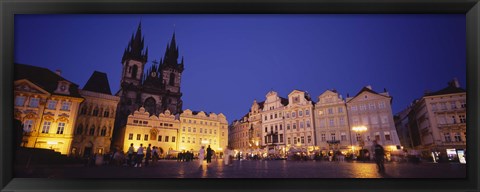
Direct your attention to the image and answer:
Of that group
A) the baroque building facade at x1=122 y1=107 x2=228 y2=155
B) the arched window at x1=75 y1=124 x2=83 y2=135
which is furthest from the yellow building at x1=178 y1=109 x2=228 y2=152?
Answer: the arched window at x1=75 y1=124 x2=83 y2=135

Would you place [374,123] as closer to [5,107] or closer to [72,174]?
[72,174]

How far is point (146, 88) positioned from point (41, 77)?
41.0 ft

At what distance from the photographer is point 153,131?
9.98 meters

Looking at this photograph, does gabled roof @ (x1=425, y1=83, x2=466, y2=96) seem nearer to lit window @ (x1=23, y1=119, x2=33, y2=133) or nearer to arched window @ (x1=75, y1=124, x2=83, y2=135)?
arched window @ (x1=75, y1=124, x2=83, y2=135)

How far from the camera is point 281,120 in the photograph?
15.2 meters

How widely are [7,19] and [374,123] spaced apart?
11487 millimetres

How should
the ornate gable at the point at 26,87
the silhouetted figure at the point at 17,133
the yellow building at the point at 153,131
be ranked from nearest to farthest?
the silhouetted figure at the point at 17,133 → the ornate gable at the point at 26,87 → the yellow building at the point at 153,131

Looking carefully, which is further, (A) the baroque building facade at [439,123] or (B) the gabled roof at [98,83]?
(B) the gabled roof at [98,83]

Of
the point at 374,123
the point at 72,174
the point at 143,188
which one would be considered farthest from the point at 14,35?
the point at 374,123

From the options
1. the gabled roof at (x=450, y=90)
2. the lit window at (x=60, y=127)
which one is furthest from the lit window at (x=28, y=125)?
the gabled roof at (x=450, y=90)

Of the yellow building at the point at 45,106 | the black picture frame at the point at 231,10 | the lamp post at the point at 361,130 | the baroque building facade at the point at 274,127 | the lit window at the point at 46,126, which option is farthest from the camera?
the baroque building facade at the point at 274,127

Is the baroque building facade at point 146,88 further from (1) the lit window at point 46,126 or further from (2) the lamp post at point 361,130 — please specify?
(2) the lamp post at point 361,130

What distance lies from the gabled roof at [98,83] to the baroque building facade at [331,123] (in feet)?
30.3

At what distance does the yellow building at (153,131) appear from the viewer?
30.7ft
